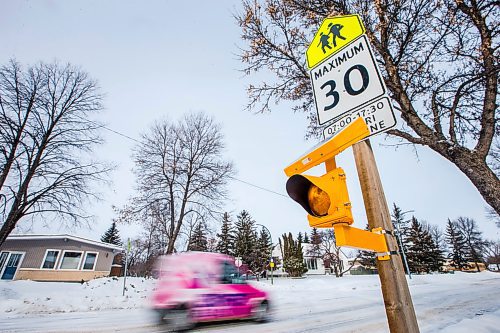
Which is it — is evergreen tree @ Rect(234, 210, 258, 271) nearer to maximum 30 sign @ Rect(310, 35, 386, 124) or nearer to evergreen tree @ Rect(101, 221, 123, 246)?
evergreen tree @ Rect(101, 221, 123, 246)

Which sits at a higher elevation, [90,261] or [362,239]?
[90,261]

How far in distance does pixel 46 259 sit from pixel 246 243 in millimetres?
27166

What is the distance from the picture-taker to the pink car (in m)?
4.85

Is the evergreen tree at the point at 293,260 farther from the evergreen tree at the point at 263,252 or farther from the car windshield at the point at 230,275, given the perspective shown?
the car windshield at the point at 230,275

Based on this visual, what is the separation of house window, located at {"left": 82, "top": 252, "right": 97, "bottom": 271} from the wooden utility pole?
97.8ft

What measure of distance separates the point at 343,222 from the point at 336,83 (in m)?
1.14

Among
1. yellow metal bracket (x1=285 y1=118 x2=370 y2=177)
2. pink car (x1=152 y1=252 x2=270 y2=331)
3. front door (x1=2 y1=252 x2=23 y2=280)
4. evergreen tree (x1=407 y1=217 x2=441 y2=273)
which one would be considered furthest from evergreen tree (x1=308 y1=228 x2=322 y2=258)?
yellow metal bracket (x1=285 y1=118 x2=370 y2=177)

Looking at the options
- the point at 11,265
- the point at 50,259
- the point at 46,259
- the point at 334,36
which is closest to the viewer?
the point at 334,36

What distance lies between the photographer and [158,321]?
508 centimetres

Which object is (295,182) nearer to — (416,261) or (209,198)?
(209,198)

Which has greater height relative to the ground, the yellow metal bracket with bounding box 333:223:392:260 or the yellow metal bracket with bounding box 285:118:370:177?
the yellow metal bracket with bounding box 285:118:370:177

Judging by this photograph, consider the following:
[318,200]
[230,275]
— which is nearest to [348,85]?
[318,200]

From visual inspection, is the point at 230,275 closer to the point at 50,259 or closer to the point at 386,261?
the point at 386,261

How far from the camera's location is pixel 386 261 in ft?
4.34
